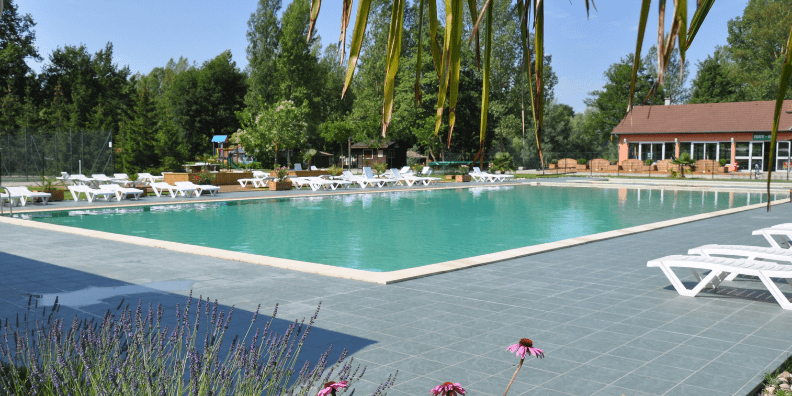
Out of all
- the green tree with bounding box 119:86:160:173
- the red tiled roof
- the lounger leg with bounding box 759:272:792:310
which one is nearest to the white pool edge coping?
the lounger leg with bounding box 759:272:792:310

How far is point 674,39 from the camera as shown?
3.09ft

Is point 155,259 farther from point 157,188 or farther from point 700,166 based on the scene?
point 700,166

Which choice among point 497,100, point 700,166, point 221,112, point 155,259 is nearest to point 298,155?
point 221,112

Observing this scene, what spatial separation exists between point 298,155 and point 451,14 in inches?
1988

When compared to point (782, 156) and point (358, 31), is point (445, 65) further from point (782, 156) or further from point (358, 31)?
point (782, 156)

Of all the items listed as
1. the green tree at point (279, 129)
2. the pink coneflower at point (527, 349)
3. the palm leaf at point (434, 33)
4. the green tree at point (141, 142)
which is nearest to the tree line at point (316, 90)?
the green tree at point (279, 129)

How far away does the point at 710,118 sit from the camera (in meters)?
42.5

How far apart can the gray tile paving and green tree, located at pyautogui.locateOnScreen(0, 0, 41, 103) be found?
141 feet

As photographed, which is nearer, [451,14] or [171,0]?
[451,14]

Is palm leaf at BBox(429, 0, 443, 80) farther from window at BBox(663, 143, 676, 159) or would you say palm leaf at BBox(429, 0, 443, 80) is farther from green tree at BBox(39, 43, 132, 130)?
green tree at BBox(39, 43, 132, 130)

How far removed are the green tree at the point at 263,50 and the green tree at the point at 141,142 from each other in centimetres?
1909

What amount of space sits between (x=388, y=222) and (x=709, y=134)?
3445 cm

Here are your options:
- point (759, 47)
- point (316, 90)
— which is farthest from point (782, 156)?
point (316, 90)

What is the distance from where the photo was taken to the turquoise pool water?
35.6 ft
